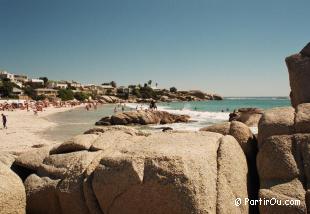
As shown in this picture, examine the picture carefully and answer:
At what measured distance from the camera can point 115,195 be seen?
5285mm

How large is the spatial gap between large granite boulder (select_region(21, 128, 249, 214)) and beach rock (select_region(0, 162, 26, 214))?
44cm

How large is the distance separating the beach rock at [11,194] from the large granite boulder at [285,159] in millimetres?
4057

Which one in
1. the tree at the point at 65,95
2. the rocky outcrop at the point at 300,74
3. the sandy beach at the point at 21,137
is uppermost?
the rocky outcrop at the point at 300,74

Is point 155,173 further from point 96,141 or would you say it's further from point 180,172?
point 96,141

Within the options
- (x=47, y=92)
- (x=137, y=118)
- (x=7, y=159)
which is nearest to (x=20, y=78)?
(x=47, y=92)

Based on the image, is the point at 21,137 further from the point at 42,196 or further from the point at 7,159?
the point at 42,196

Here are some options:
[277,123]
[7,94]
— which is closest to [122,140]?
[277,123]

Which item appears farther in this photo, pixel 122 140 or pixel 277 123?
pixel 122 140

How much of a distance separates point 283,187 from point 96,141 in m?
3.66

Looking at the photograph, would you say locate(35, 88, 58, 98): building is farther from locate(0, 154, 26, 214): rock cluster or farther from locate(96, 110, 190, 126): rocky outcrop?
locate(0, 154, 26, 214): rock cluster

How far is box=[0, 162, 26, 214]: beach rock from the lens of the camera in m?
5.46

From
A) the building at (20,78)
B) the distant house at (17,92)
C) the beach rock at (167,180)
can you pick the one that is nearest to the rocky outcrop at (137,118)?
the beach rock at (167,180)

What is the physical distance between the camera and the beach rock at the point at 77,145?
22.1ft

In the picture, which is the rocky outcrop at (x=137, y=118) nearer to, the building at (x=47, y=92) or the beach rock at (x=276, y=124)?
the beach rock at (x=276, y=124)
